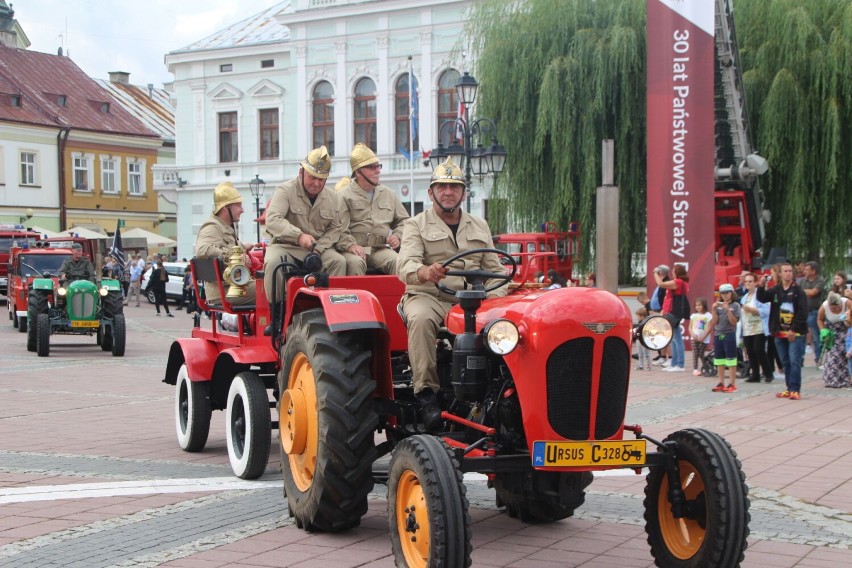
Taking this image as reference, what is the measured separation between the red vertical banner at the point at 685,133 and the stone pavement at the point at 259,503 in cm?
897

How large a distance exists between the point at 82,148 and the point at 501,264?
57.9m

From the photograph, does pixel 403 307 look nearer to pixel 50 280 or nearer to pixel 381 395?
pixel 381 395

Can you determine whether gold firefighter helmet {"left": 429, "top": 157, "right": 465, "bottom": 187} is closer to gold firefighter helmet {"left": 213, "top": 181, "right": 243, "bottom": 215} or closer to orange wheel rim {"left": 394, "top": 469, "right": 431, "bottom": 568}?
orange wheel rim {"left": 394, "top": 469, "right": 431, "bottom": 568}

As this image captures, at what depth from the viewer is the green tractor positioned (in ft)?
74.0

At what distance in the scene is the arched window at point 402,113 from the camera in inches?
1967

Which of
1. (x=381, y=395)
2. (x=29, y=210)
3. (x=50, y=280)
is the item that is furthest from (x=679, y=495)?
(x=29, y=210)

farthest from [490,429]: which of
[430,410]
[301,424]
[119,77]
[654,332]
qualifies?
[119,77]

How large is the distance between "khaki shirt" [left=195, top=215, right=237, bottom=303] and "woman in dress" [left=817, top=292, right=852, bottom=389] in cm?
966

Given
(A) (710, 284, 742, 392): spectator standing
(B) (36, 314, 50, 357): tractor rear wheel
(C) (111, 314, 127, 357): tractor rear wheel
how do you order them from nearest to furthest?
(A) (710, 284, 742, 392): spectator standing
(B) (36, 314, 50, 357): tractor rear wheel
(C) (111, 314, 127, 357): tractor rear wheel

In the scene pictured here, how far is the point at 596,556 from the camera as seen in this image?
6.81m

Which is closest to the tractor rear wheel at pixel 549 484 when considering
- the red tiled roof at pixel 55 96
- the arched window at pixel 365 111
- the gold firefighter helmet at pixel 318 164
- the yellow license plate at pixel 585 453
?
the yellow license plate at pixel 585 453

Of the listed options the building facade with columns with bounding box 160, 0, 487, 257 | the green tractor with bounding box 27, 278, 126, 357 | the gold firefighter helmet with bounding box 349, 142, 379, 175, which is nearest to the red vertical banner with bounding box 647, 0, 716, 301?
the green tractor with bounding box 27, 278, 126, 357

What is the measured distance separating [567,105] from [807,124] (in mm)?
5658

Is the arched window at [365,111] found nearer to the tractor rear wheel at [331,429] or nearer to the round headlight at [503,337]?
the tractor rear wheel at [331,429]
